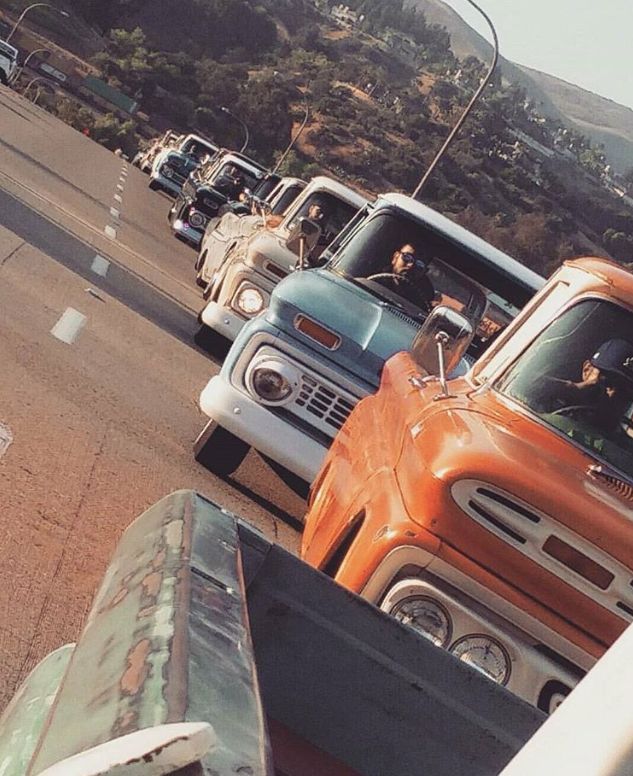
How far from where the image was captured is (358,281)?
893 centimetres

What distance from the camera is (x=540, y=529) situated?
4.15m

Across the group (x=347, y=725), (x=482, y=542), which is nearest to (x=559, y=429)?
(x=482, y=542)

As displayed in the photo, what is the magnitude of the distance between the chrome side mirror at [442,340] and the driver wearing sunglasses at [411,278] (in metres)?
2.85

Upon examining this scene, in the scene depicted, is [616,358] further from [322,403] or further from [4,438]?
[4,438]

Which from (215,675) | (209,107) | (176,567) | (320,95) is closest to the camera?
(215,675)

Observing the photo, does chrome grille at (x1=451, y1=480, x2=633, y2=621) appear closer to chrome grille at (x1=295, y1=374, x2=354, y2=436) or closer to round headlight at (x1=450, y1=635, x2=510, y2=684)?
round headlight at (x1=450, y1=635, x2=510, y2=684)

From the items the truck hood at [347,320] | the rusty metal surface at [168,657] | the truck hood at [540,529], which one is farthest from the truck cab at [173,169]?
the rusty metal surface at [168,657]

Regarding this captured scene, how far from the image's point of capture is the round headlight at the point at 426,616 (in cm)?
404

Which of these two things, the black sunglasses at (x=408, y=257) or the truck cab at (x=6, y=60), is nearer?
the black sunglasses at (x=408, y=257)

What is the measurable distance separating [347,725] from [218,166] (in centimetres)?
2467

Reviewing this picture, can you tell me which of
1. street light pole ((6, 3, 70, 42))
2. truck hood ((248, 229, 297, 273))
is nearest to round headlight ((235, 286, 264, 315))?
truck hood ((248, 229, 297, 273))

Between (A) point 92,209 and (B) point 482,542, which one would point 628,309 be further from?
(A) point 92,209

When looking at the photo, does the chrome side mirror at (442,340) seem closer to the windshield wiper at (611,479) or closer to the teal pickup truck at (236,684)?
the windshield wiper at (611,479)

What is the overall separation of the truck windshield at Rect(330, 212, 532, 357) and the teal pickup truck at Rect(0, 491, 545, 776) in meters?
5.86
